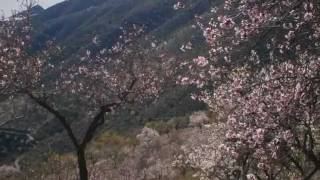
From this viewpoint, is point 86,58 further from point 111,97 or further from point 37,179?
point 37,179

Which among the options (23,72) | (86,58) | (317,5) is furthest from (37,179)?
(317,5)

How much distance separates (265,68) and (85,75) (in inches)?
478

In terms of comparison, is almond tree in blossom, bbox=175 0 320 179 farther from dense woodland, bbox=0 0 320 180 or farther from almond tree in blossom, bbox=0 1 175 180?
almond tree in blossom, bbox=0 1 175 180

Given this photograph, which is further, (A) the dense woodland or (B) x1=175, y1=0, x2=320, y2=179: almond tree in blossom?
(A) the dense woodland

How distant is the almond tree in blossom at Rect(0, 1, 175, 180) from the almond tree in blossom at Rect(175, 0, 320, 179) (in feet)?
10.6

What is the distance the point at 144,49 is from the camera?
24.3 m

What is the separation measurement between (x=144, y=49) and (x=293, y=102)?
9995 mm

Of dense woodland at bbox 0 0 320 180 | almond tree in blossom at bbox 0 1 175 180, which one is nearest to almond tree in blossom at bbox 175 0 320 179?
dense woodland at bbox 0 0 320 180

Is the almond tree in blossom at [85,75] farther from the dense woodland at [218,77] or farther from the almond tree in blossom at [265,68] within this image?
the almond tree in blossom at [265,68]

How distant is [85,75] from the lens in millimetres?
25141

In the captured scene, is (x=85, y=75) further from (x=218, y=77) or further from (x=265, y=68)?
(x=218, y=77)

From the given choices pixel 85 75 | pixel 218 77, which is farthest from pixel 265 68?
pixel 85 75

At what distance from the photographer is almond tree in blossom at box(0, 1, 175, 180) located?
20.3 m

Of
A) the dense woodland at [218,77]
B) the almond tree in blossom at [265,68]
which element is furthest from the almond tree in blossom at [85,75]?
the almond tree in blossom at [265,68]
